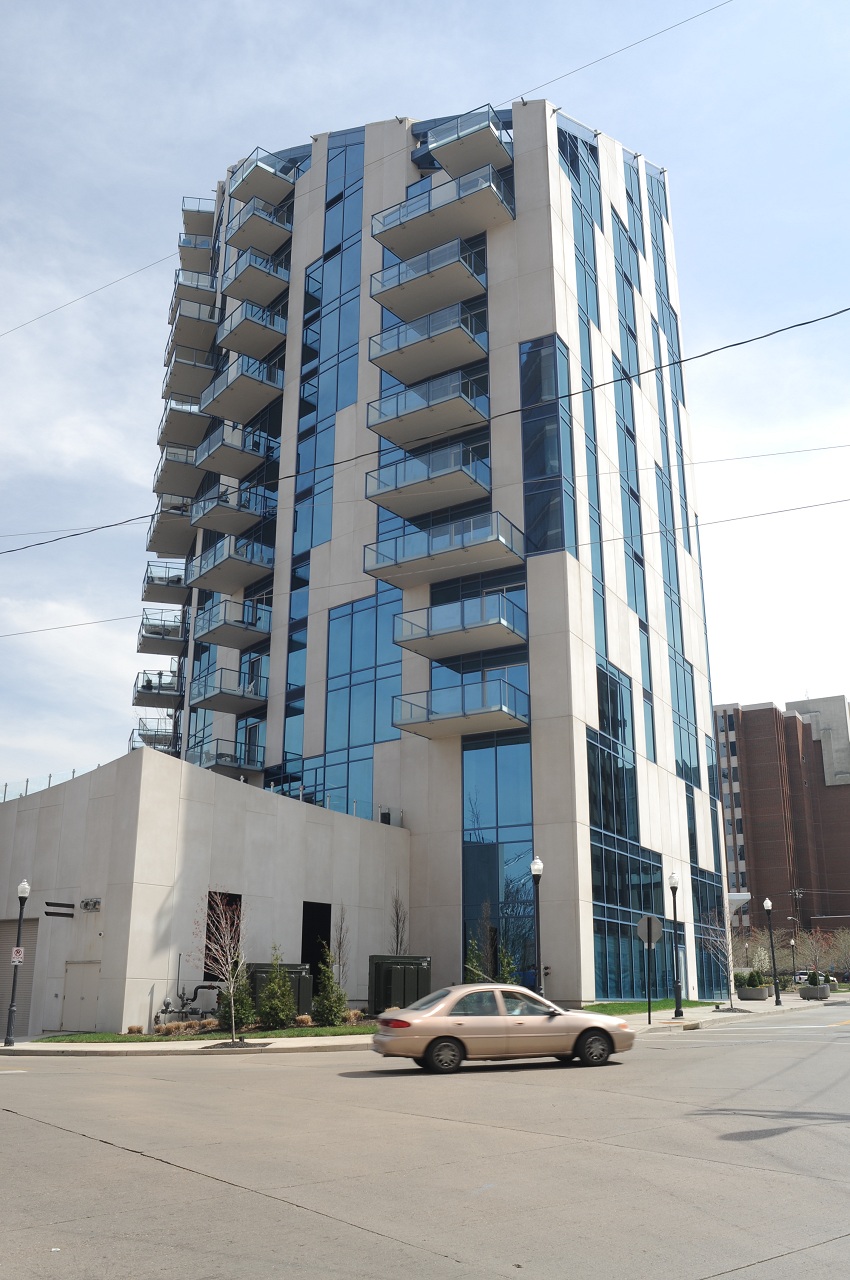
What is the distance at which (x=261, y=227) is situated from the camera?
49.8 m

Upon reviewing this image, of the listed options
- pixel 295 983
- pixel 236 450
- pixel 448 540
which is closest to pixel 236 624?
pixel 236 450

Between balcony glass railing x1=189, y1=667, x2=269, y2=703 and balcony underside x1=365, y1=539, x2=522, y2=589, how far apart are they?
27.9 ft

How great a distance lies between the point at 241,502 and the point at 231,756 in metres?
12.1

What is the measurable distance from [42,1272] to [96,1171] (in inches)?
107

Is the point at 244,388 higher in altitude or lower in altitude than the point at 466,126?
lower

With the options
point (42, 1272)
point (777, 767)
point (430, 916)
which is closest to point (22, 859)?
point (430, 916)

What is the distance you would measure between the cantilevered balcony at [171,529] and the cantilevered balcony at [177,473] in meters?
0.50

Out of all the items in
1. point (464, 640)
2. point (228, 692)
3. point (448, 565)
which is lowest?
point (464, 640)

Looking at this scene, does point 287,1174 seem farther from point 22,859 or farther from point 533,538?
point 533,538

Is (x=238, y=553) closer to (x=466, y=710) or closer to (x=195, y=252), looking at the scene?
(x=466, y=710)

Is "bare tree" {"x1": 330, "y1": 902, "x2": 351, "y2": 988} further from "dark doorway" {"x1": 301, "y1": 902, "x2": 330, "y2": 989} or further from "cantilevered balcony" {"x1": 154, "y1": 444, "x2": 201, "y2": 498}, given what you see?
"cantilevered balcony" {"x1": 154, "y1": 444, "x2": 201, "y2": 498}

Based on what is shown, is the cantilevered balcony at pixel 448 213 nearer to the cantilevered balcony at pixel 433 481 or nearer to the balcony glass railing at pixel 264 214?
the cantilevered balcony at pixel 433 481

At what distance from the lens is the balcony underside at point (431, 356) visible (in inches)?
1517

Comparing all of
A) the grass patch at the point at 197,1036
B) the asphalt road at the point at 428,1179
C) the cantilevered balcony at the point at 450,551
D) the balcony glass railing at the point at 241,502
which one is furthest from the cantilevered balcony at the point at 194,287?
the asphalt road at the point at 428,1179
